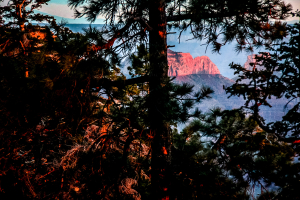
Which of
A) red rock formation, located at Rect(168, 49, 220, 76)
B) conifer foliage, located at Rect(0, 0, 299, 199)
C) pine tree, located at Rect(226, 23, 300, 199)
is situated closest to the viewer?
pine tree, located at Rect(226, 23, 300, 199)

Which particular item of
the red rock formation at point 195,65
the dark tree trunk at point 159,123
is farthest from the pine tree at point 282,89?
the red rock formation at point 195,65

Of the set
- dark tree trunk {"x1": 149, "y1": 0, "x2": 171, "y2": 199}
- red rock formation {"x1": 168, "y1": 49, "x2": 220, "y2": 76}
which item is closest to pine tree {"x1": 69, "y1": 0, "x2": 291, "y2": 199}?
dark tree trunk {"x1": 149, "y1": 0, "x2": 171, "y2": 199}

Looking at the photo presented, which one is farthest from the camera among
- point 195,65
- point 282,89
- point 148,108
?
point 195,65

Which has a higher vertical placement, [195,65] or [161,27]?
[195,65]

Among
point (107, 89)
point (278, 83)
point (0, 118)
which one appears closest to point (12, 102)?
point (0, 118)

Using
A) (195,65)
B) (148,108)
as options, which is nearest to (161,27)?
(148,108)

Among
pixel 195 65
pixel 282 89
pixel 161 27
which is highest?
pixel 195 65

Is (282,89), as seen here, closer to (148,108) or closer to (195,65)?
(148,108)

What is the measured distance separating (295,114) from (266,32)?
7.21 feet

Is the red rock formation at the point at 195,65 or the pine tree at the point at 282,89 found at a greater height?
the red rock formation at the point at 195,65

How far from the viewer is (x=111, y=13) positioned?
325 cm

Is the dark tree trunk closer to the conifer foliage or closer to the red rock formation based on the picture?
the conifer foliage

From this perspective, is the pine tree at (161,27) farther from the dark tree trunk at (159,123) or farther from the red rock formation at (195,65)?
the red rock formation at (195,65)

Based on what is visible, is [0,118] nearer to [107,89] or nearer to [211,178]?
[107,89]
